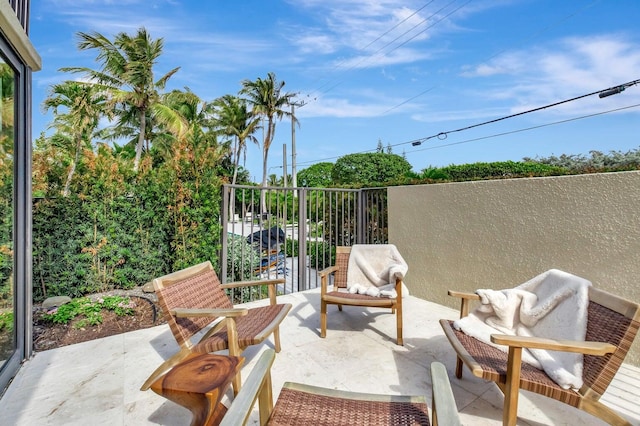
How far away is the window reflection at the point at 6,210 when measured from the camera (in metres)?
2.17

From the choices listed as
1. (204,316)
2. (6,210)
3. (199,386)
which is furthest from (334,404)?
(6,210)

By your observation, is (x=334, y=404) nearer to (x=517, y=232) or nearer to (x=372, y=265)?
(x=372, y=265)

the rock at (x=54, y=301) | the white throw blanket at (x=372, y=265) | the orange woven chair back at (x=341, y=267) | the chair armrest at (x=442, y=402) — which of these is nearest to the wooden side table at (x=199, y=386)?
the chair armrest at (x=442, y=402)

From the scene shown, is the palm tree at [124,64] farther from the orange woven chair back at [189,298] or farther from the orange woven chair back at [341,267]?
the orange woven chair back at [189,298]

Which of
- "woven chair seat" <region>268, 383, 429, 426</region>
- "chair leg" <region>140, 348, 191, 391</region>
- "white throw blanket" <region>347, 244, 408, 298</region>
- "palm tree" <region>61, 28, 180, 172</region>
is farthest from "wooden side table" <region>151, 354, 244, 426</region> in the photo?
"palm tree" <region>61, 28, 180, 172</region>

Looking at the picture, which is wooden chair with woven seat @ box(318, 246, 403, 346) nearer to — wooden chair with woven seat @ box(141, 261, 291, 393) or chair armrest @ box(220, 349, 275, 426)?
wooden chair with woven seat @ box(141, 261, 291, 393)

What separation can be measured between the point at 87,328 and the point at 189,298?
1.76m

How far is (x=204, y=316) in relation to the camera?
2010 mm

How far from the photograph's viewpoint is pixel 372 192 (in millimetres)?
4895

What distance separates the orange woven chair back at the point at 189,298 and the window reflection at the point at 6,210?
115 cm

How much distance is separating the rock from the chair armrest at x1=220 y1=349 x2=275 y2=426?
3722 mm

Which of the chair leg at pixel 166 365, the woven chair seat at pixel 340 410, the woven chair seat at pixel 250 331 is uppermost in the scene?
the woven chair seat at pixel 250 331

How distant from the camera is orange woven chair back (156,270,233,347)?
2.08 metres

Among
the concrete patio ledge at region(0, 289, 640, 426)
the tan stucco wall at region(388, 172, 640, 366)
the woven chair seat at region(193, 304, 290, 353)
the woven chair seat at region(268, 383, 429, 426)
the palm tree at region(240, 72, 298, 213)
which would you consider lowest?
the concrete patio ledge at region(0, 289, 640, 426)
